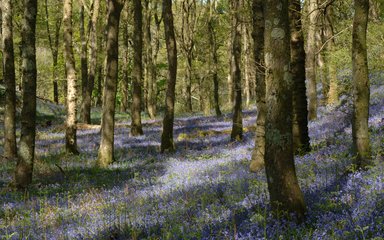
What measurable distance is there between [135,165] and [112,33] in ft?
15.3

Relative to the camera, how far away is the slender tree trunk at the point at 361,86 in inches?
274

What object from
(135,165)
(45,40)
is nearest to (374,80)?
(135,165)

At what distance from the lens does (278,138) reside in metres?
5.10

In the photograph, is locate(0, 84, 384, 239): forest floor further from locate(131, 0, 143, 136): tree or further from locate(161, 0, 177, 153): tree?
locate(131, 0, 143, 136): tree

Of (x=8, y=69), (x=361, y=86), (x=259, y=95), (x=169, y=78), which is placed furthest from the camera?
(x=169, y=78)

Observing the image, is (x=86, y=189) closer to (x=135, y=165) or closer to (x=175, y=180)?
(x=175, y=180)

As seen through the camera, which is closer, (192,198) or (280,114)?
(280,114)

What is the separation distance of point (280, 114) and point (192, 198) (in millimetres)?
3191

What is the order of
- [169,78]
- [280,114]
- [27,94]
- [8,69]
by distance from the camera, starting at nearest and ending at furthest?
1. [280,114]
2. [27,94]
3. [8,69]
4. [169,78]

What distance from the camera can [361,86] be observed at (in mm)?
7027

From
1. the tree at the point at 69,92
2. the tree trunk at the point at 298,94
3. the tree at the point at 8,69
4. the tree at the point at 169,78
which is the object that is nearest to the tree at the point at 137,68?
the tree at the point at 169,78

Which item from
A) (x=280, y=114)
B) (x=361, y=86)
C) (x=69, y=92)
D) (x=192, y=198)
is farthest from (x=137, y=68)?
(x=280, y=114)

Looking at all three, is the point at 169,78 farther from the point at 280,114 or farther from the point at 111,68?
the point at 280,114

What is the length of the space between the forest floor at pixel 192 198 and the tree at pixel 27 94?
1.84 feet
